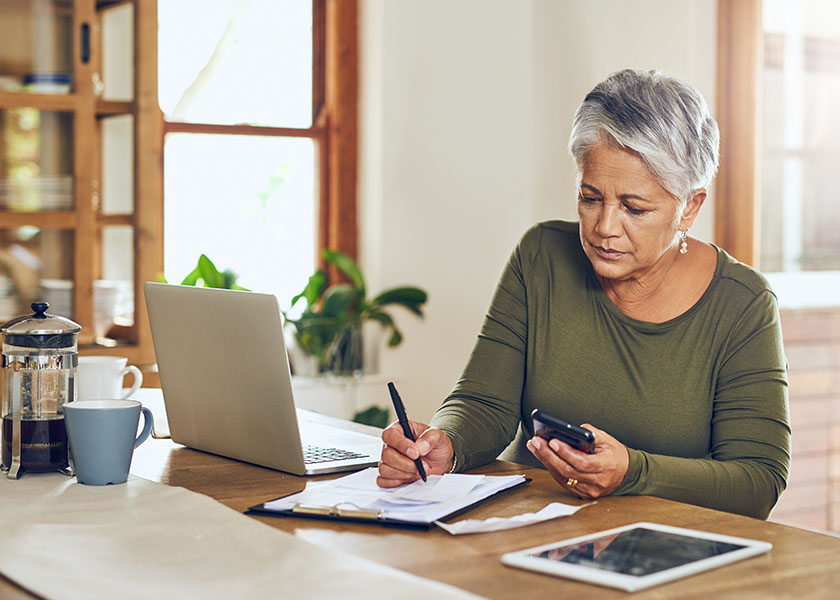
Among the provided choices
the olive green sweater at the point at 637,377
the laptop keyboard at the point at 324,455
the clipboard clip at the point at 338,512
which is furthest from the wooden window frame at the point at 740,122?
the clipboard clip at the point at 338,512

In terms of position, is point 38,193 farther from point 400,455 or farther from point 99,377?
point 400,455

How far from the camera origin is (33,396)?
58.2 inches

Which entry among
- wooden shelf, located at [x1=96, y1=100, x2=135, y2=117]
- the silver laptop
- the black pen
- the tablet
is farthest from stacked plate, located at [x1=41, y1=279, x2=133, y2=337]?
the tablet

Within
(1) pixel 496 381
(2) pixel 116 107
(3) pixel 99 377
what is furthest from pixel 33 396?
(2) pixel 116 107

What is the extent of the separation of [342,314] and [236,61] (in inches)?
39.0

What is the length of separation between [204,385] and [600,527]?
27.7 inches

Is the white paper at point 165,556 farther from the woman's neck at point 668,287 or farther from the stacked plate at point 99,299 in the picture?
the stacked plate at point 99,299

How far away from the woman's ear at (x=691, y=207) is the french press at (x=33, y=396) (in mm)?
1050

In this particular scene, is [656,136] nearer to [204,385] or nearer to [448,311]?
[204,385]

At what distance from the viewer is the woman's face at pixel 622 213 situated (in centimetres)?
175

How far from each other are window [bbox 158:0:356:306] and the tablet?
8.37 ft

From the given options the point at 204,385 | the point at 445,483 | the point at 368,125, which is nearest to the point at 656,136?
the point at 445,483

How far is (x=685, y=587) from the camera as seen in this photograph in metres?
1.02

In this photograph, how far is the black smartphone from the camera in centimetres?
140
